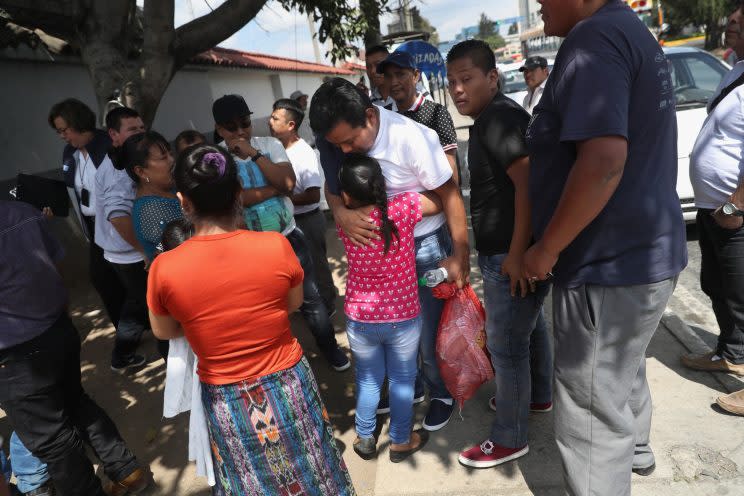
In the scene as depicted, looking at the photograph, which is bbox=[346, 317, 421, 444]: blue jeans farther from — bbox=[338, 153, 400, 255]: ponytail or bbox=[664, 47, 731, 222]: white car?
bbox=[664, 47, 731, 222]: white car

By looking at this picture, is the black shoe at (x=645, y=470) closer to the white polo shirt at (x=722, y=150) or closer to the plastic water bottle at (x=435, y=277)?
the plastic water bottle at (x=435, y=277)

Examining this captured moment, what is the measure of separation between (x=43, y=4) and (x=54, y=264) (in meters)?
3.26

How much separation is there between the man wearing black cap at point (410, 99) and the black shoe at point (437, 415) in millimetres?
1765

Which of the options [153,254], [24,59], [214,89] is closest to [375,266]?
[153,254]

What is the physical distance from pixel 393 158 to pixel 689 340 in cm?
252

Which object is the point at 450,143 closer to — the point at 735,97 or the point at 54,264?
the point at 735,97

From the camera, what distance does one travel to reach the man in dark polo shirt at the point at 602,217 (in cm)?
148

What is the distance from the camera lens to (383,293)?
2303mm

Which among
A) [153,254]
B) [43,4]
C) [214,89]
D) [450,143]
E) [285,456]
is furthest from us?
[214,89]

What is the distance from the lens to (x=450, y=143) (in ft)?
11.6

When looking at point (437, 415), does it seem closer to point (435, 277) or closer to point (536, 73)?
point (435, 277)

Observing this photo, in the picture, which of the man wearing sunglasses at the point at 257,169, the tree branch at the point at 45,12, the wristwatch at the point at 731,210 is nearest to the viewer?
the wristwatch at the point at 731,210

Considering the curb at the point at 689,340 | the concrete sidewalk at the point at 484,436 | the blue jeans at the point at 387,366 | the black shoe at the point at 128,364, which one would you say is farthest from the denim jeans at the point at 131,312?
the curb at the point at 689,340

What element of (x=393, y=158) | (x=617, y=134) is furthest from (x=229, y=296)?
(x=617, y=134)
